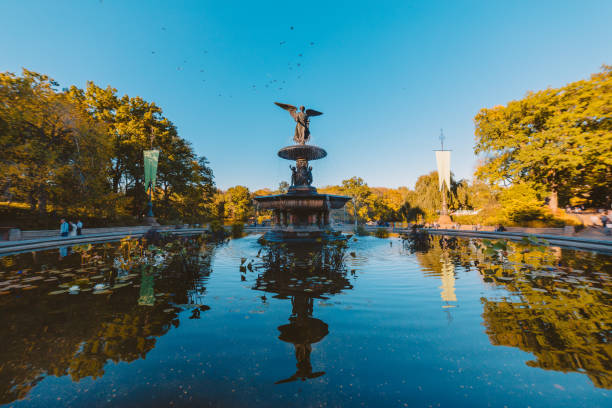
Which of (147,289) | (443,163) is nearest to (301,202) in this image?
(147,289)

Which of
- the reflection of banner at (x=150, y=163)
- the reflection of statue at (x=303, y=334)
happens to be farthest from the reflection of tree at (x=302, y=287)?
the reflection of banner at (x=150, y=163)

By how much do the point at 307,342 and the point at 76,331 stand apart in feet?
10.2

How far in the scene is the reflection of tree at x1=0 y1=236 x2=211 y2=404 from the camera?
232cm

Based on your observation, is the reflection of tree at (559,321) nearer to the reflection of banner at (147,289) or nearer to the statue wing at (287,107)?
the reflection of banner at (147,289)

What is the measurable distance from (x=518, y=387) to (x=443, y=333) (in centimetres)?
102

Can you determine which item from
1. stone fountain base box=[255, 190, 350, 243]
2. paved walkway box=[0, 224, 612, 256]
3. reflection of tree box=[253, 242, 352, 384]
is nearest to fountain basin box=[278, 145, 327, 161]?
stone fountain base box=[255, 190, 350, 243]

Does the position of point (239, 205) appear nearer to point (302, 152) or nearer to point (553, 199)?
point (302, 152)

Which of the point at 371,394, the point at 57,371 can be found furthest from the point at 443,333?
the point at 57,371

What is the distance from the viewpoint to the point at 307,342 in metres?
2.87

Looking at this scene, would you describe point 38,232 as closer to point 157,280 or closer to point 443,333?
point 157,280

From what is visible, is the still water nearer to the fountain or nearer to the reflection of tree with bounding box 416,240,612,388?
the reflection of tree with bounding box 416,240,612,388

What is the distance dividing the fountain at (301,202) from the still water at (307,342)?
8.35m

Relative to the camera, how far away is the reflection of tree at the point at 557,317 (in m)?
2.45

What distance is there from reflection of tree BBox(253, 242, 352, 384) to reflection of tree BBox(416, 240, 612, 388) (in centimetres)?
227
